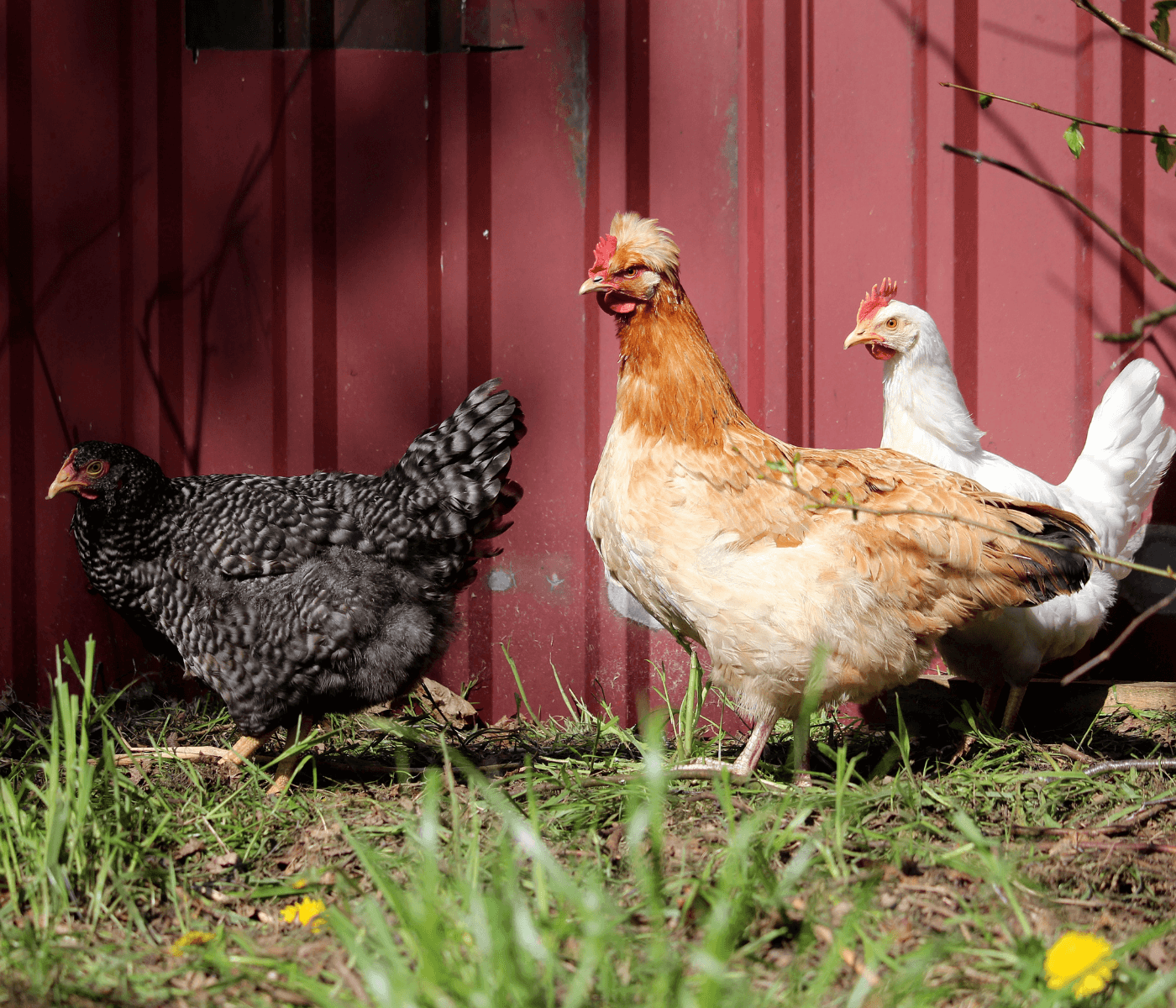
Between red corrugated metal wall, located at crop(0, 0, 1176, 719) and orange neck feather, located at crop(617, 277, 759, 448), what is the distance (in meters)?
0.81

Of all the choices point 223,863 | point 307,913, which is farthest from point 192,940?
point 223,863

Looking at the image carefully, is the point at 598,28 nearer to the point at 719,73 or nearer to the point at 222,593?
the point at 719,73

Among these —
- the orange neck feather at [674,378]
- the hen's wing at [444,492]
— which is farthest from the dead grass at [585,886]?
the orange neck feather at [674,378]

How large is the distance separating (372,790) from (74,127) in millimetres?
2879

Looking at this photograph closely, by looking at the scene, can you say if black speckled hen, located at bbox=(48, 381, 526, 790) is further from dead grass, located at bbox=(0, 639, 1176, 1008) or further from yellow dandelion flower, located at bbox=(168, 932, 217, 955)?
yellow dandelion flower, located at bbox=(168, 932, 217, 955)

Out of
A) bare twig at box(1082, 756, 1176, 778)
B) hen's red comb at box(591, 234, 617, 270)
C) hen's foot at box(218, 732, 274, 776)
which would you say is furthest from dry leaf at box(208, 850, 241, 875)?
bare twig at box(1082, 756, 1176, 778)

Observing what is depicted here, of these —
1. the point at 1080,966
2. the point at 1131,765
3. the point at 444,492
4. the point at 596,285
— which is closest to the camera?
the point at 1080,966

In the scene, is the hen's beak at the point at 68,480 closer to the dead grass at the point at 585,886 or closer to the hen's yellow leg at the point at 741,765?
the dead grass at the point at 585,886

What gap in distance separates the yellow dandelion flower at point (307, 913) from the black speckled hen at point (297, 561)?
805 millimetres

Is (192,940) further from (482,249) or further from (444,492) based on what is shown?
(482,249)

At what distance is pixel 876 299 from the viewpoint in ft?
9.84

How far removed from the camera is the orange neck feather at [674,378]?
2.45 m

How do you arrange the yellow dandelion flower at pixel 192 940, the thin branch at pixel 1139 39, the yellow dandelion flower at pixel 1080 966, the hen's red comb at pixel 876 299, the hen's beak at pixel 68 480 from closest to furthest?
the yellow dandelion flower at pixel 1080 966 < the yellow dandelion flower at pixel 192 940 < the thin branch at pixel 1139 39 < the hen's beak at pixel 68 480 < the hen's red comb at pixel 876 299

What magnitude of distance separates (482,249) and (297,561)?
4.95 ft
